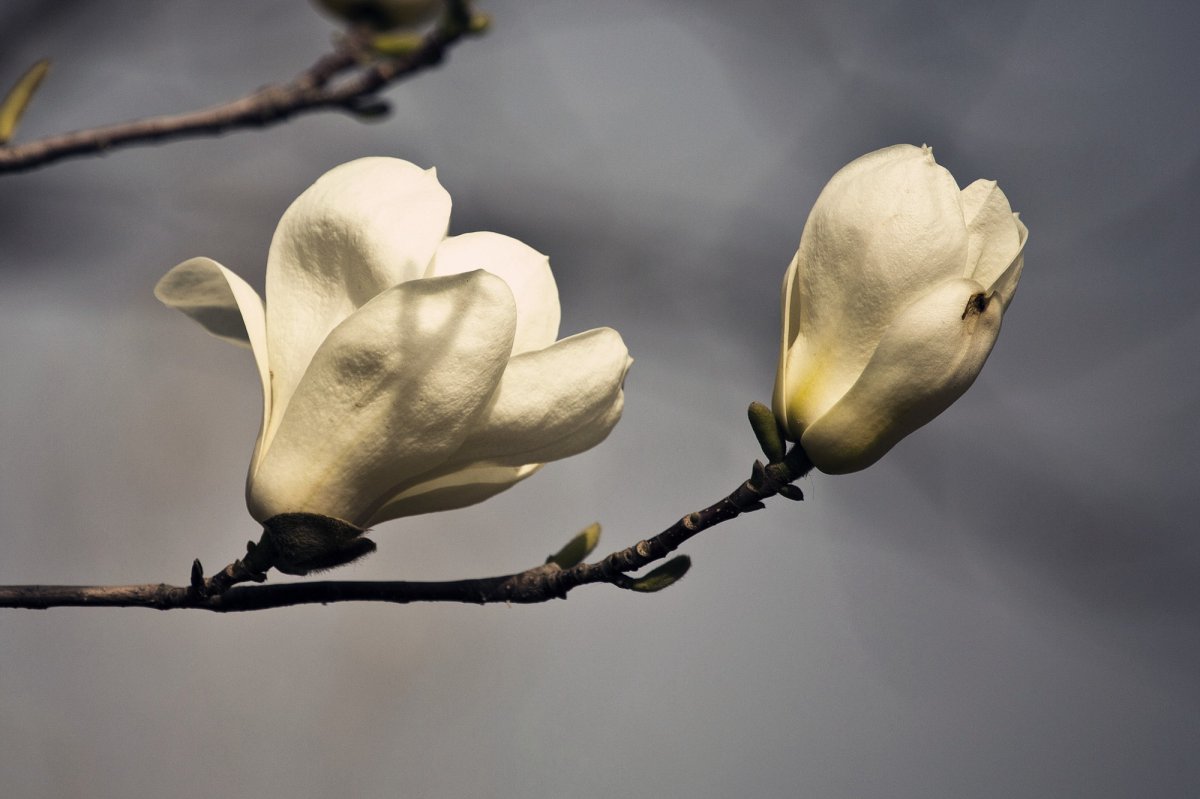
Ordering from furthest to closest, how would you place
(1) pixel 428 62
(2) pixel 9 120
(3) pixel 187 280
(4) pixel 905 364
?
(3) pixel 187 280 < (4) pixel 905 364 < (2) pixel 9 120 < (1) pixel 428 62

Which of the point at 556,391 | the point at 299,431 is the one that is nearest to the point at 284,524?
the point at 299,431

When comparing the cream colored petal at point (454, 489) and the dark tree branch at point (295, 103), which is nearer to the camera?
the dark tree branch at point (295, 103)

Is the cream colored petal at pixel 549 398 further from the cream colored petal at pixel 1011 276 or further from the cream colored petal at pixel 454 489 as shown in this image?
the cream colored petal at pixel 1011 276

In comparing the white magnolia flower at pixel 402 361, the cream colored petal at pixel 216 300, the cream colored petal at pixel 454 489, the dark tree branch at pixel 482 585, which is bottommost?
the dark tree branch at pixel 482 585

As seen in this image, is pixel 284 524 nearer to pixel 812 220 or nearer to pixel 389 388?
pixel 389 388

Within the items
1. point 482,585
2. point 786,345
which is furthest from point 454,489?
point 786,345

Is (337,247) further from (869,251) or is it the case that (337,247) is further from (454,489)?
(869,251)

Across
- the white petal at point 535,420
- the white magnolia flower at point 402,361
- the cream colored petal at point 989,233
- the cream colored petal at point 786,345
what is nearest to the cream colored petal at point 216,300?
the white magnolia flower at point 402,361
